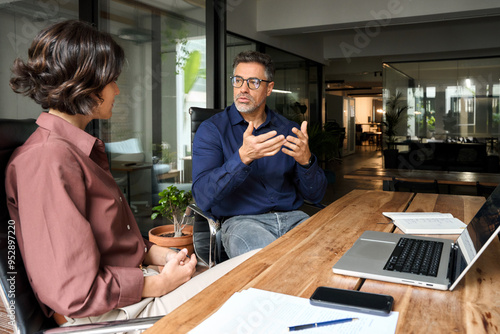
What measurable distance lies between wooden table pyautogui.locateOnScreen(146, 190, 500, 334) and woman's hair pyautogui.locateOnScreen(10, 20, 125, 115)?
62 cm

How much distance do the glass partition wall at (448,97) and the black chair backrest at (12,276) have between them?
28.5 feet

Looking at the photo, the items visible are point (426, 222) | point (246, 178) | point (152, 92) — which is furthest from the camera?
point (152, 92)

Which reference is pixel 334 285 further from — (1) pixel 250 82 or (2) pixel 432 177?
(2) pixel 432 177

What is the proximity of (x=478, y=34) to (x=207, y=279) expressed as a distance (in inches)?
329

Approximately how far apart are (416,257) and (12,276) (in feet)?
3.32

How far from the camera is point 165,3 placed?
3982 mm

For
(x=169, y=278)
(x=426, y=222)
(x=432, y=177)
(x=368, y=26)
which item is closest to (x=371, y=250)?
(x=426, y=222)

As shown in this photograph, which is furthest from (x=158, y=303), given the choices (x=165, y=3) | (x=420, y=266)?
(x=165, y=3)

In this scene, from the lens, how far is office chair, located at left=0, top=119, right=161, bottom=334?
0.96 meters

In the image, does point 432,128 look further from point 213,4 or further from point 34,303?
point 34,303

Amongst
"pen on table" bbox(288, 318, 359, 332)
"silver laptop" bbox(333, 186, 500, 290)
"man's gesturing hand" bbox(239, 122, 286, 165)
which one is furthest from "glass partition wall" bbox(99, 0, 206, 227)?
"pen on table" bbox(288, 318, 359, 332)

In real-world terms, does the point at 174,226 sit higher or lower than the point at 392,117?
lower

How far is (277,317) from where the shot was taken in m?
0.82

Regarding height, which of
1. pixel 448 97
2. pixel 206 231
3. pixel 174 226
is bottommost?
pixel 174 226
